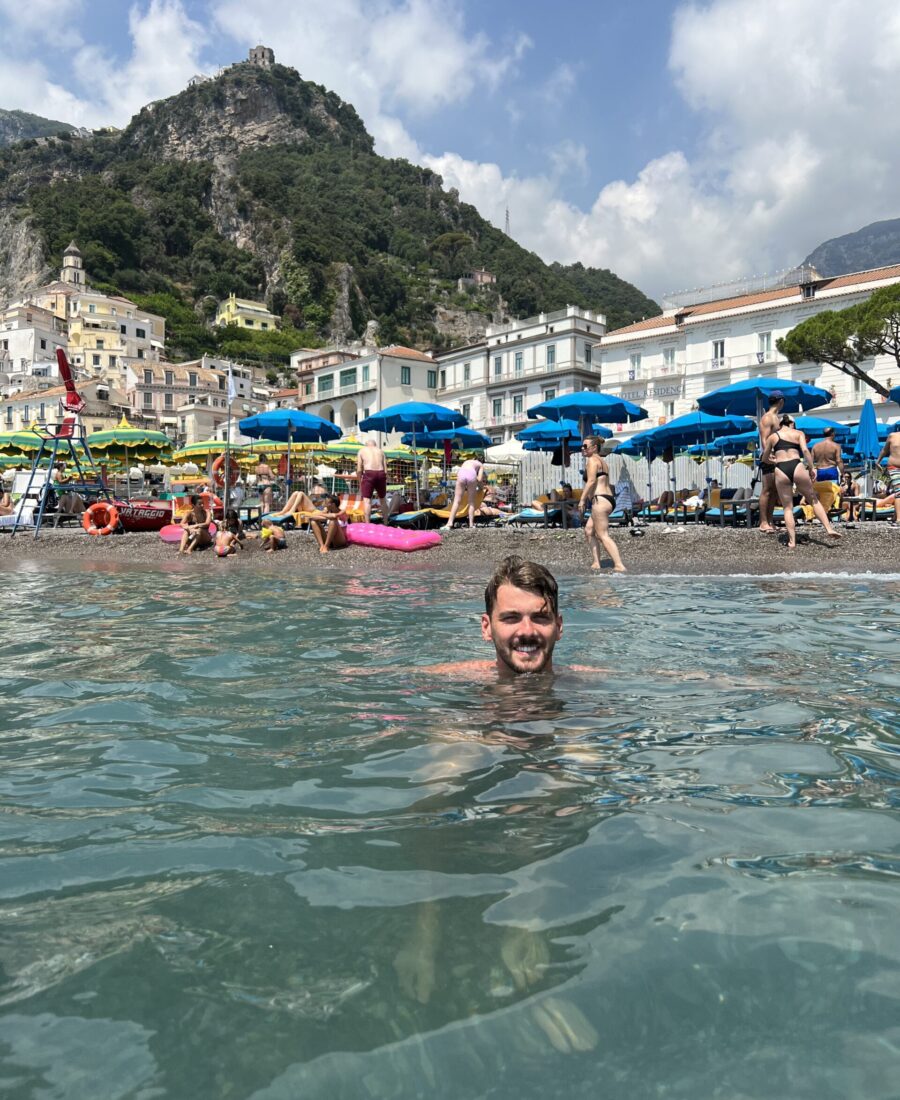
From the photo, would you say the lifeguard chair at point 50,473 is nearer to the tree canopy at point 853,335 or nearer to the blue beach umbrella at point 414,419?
the blue beach umbrella at point 414,419

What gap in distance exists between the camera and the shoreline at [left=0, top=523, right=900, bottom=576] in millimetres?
9805

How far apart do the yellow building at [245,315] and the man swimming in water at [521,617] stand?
9552 cm

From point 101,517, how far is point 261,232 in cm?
9419

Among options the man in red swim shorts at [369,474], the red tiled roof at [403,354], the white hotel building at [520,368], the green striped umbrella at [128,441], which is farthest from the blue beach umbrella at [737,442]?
the red tiled roof at [403,354]

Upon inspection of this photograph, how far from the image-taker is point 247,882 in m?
1.72

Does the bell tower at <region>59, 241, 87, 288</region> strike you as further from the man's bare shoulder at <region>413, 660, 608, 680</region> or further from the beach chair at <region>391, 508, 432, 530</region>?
the man's bare shoulder at <region>413, 660, 608, 680</region>

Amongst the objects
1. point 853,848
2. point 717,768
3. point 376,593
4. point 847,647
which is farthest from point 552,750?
point 376,593

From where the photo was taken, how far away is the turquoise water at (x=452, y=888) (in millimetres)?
1172

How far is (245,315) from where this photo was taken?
92.9m

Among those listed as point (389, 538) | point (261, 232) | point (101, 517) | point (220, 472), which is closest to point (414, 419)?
point (389, 538)

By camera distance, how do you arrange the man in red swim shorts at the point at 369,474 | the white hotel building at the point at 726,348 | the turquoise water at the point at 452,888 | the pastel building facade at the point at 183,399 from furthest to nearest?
1. the pastel building facade at the point at 183,399
2. the white hotel building at the point at 726,348
3. the man in red swim shorts at the point at 369,474
4. the turquoise water at the point at 452,888

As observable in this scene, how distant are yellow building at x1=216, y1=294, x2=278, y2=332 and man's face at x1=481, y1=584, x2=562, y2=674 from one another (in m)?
95.5

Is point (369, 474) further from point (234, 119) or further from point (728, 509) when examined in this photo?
point (234, 119)

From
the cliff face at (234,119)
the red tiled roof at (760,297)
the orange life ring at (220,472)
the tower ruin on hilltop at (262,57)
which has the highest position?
the tower ruin on hilltop at (262,57)
